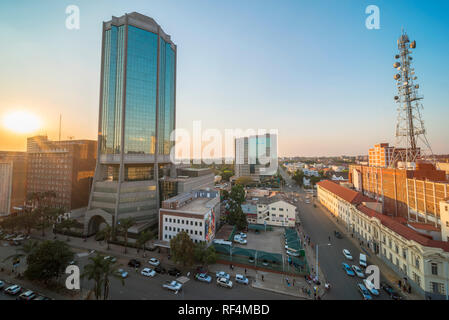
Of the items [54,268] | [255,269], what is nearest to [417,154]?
[255,269]

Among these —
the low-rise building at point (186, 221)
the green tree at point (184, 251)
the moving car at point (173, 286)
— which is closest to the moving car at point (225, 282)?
the green tree at point (184, 251)

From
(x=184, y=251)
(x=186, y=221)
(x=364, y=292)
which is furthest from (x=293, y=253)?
(x=186, y=221)

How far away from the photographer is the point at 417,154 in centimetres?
5084

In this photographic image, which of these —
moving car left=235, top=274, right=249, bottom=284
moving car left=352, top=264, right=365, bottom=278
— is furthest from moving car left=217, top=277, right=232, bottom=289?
moving car left=352, top=264, right=365, bottom=278

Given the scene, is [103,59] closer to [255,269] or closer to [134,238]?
[134,238]

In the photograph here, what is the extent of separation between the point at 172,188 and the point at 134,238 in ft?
66.5

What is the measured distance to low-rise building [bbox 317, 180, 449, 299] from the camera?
28203 mm

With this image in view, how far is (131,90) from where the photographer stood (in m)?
63.0

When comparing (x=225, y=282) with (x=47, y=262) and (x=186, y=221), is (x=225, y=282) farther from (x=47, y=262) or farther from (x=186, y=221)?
(x=47, y=262)

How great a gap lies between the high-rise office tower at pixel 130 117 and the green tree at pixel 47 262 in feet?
84.2

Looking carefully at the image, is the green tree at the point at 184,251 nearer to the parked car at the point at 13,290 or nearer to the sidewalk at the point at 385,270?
the parked car at the point at 13,290

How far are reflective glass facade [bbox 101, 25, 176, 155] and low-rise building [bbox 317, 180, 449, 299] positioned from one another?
6837cm

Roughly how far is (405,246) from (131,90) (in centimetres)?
7989
